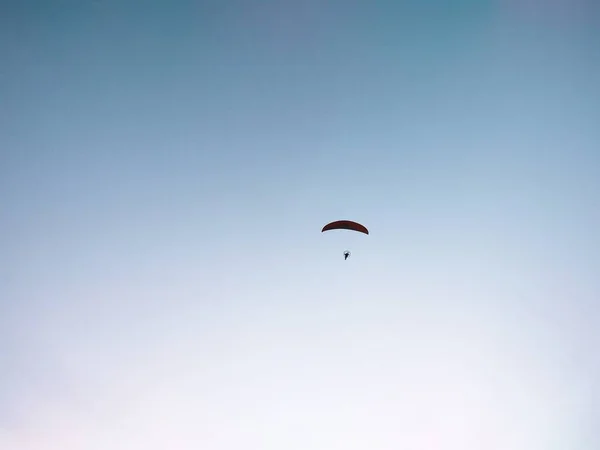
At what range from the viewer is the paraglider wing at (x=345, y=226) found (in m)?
41.2

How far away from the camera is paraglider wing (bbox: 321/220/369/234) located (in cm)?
4116

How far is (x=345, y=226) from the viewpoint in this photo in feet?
137

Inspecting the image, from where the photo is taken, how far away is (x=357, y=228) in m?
41.2
